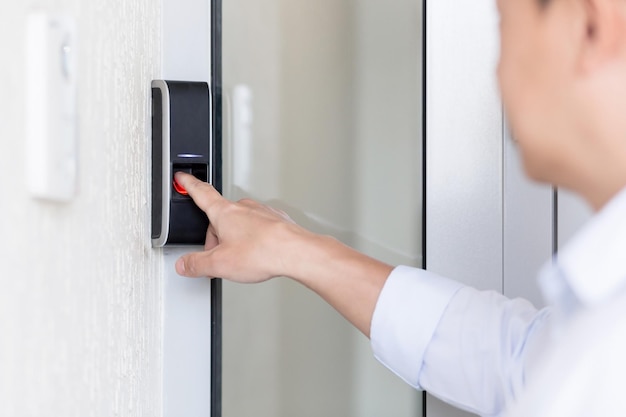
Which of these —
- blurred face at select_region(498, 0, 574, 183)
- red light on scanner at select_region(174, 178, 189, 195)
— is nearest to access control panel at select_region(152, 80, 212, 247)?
red light on scanner at select_region(174, 178, 189, 195)

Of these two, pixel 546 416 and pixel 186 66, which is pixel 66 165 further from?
pixel 186 66

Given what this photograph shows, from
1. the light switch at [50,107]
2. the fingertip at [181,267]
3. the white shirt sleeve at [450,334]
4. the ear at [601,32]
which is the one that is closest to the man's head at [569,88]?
the ear at [601,32]

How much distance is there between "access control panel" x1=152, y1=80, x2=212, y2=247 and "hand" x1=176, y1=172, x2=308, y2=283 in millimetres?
17

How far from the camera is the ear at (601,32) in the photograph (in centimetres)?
52

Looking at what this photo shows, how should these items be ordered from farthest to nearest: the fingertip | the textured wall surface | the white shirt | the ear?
the fingertip, the white shirt, the ear, the textured wall surface

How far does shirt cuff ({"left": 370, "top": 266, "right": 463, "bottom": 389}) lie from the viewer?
85cm

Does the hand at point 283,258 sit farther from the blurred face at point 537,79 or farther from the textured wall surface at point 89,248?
the blurred face at point 537,79

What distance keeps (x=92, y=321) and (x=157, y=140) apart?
0.40 metres

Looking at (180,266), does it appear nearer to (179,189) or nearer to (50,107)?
(179,189)

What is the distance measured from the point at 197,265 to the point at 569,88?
49 centimetres

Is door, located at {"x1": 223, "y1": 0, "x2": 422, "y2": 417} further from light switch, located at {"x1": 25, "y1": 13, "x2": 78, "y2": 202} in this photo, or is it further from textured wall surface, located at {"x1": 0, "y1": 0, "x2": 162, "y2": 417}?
light switch, located at {"x1": 25, "y1": 13, "x2": 78, "y2": 202}

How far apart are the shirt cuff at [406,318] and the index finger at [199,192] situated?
223mm

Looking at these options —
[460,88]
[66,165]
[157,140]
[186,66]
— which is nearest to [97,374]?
[66,165]

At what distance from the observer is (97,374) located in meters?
0.52
